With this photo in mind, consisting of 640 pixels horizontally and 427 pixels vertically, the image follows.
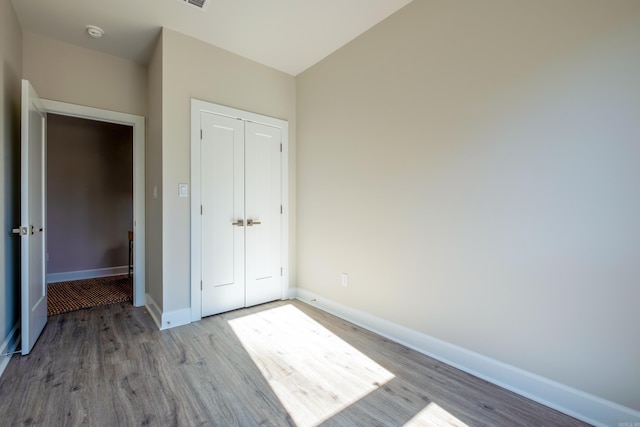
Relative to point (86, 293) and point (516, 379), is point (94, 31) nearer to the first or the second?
point (86, 293)

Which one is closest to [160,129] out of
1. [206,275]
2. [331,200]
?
[206,275]

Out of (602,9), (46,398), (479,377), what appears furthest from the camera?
(479,377)

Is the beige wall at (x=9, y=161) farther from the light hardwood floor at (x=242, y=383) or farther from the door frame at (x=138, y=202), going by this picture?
the door frame at (x=138, y=202)

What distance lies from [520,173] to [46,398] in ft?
10.4

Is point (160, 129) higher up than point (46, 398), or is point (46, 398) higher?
point (160, 129)

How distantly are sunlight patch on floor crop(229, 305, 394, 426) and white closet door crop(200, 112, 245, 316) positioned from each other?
14.1 inches

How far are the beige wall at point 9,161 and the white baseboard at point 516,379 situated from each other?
9.62ft

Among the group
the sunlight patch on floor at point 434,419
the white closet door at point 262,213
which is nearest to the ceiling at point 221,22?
the white closet door at point 262,213

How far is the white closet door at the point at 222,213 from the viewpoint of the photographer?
9.78ft

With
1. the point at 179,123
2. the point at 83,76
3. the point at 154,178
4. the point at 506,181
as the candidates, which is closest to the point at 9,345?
the point at 154,178

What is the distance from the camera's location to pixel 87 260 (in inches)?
187

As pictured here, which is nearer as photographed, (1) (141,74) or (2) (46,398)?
(2) (46,398)

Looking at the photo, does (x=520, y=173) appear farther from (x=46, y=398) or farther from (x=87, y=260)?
(x=87, y=260)

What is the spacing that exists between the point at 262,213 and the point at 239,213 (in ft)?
0.94
